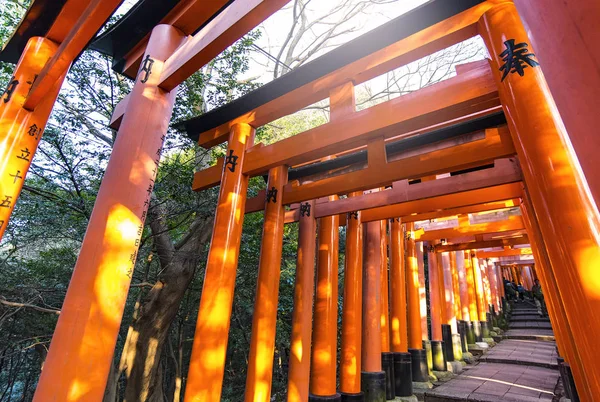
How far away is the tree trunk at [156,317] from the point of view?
6.71 m

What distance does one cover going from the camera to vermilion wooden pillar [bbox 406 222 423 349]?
8.10 m

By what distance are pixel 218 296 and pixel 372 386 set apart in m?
3.96

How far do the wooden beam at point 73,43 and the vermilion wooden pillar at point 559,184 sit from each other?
3.27 m

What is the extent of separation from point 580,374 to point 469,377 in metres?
4.78

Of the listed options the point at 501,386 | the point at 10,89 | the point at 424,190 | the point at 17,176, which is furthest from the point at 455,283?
the point at 10,89

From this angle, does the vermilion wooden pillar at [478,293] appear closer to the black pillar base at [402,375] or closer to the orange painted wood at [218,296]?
the black pillar base at [402,375]

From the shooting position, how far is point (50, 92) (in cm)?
353

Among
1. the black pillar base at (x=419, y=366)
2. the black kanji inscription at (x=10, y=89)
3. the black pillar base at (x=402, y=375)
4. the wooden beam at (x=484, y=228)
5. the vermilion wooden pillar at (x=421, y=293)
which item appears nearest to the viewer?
the black kanji inscription at (x=10, y=89)

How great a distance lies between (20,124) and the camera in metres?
3.32

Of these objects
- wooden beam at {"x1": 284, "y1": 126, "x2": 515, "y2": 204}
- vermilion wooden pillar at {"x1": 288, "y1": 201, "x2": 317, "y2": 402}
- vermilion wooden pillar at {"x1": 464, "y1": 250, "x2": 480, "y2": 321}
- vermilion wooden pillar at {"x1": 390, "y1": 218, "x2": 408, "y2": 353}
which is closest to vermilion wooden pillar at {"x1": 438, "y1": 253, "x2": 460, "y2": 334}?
vermilion wooden pillar at {"x1": 464, "y1": 250, "x2": 480, "y2": 321}

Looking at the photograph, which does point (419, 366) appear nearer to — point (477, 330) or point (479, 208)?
point (479, 208)

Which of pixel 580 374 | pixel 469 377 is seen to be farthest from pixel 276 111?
pixel 469 377

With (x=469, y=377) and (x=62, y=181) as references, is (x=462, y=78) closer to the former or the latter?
(x=62, y=181)

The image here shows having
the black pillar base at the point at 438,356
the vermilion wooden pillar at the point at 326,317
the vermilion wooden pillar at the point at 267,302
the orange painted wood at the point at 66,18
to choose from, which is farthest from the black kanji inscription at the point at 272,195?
the black pillar base at the point at 438,356
